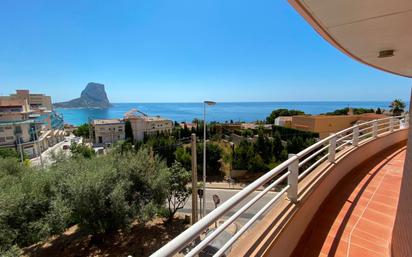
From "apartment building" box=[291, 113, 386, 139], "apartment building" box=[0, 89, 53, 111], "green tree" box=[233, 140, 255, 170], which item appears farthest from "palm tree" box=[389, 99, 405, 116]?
"apartment building" box=[0, 89, 53, 111]

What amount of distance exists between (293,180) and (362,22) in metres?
1.52

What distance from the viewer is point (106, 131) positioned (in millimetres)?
44469

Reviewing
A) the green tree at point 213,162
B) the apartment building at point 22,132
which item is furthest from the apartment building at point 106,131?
the green tree at point 213,162

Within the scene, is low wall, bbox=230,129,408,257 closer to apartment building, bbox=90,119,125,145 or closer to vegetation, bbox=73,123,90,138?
apartment building, bbox=90,119,125,145

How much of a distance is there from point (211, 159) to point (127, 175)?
1433 cm

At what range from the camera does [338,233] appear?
217 centimetres

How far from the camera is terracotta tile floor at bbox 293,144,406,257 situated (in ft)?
6.46

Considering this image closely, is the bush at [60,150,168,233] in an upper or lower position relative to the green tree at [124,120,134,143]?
upper

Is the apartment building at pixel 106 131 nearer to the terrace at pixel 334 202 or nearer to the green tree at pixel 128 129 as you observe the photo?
the green tree at pixel 128 129

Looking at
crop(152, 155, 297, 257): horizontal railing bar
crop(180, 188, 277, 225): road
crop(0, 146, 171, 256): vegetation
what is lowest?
crop(180, 188, 277, 225): road

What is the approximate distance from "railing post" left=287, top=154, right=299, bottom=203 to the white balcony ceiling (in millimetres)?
1251

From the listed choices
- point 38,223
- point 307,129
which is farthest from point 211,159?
point 38,223

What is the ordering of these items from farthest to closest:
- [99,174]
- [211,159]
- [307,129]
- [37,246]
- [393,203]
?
[307,129] < [211,159] < [37,246] < [99,174] < [393,203]

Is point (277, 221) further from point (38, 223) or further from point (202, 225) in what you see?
point (38, 223)
